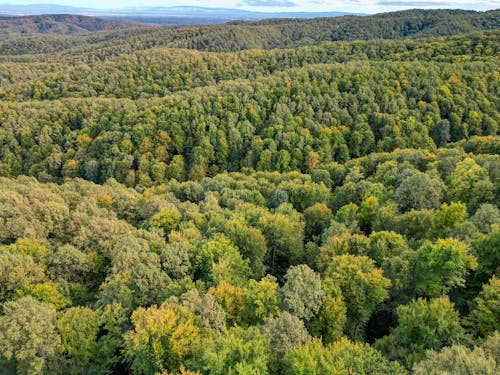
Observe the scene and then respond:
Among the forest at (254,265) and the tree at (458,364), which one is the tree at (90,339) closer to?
the forest at (254,265)

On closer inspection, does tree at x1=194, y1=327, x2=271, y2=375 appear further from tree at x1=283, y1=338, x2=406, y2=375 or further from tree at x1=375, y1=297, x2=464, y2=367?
tree at x1=375, y1=297, x2=464, y2=367

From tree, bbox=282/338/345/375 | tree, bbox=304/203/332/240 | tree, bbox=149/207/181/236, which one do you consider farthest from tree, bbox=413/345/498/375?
tree, bbox=149/207/181/236

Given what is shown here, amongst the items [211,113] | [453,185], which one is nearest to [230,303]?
[453,185]

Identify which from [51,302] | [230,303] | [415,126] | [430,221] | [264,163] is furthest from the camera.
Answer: [415,126]

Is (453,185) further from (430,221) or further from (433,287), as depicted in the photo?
(433,287)

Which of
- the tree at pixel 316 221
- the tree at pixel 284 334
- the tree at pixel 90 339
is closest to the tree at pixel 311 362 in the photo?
the tree at pixel 284 334

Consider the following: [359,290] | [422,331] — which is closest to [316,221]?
[359,290]
